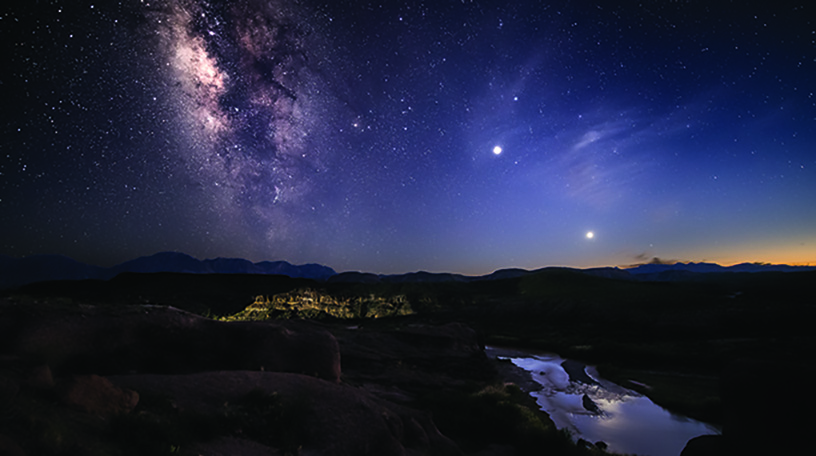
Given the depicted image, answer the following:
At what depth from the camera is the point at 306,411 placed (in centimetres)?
1149

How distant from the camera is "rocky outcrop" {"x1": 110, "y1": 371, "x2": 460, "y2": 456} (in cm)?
1030

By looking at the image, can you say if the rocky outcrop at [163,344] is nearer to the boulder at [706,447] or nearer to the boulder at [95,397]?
the boulder at [95,397]

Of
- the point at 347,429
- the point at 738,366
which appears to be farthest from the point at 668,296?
the point at 347,429

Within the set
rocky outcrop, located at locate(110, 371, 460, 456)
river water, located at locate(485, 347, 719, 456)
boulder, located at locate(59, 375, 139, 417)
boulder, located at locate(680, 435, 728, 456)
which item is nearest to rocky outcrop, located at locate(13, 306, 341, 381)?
rocky outcrop, located at locate(110, 371, 460, 456)

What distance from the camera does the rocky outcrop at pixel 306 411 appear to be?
405 inches

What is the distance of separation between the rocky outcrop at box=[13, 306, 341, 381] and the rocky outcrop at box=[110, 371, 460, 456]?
98.8 inches

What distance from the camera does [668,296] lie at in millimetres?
97812

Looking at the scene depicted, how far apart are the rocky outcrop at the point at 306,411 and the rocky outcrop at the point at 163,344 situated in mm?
2508

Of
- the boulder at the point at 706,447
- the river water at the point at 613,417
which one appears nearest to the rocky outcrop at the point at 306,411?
the boulder at the point at 706,447

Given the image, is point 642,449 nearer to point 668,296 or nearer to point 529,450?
point 529,450

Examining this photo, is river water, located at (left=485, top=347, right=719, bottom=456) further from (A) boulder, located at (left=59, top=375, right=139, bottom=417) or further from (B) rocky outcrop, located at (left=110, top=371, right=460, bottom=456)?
(A) boulder, located at (left=59, top=375, right=139, bottom=417)

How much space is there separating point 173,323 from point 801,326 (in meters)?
95.3

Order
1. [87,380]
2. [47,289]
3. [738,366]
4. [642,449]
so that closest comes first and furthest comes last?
[87,380], [738,366], [642,449], [47,289]

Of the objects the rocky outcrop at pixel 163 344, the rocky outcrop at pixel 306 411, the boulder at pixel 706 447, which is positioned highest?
the rocky outcrop at pixel 163 344
